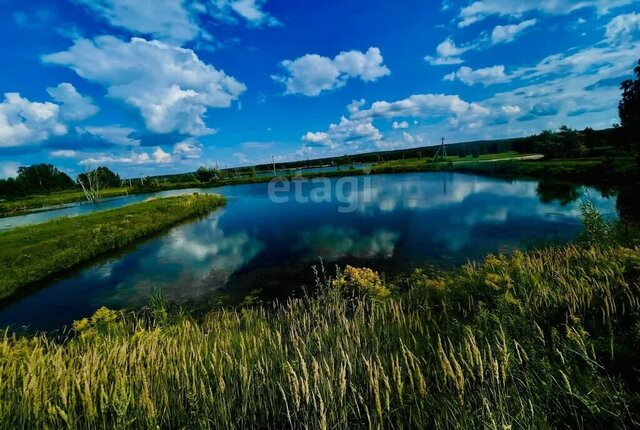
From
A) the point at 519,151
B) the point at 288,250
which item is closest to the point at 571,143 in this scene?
the point at 519,151

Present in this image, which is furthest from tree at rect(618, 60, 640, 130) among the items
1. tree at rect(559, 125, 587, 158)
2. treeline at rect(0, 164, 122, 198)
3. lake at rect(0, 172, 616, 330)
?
treeline at rect(0, 164, 122, 198)

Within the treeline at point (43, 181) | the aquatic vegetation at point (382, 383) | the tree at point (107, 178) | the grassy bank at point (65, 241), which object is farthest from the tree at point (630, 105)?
the tree at point (107, 178)

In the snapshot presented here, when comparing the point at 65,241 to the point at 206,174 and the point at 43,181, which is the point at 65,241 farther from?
the point at 43,181

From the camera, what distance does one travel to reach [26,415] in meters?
3.53

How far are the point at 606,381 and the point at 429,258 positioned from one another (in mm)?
13319

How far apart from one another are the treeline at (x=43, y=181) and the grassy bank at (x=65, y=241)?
85.0 metres

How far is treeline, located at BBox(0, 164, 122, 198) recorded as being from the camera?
355 feet

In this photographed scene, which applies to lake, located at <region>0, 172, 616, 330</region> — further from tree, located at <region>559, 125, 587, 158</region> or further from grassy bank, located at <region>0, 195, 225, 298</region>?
tree, located at <region>559, 125, 587, 158</region>

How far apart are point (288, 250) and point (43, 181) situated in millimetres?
165323

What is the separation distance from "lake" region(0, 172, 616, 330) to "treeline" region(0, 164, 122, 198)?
103084 millimetres

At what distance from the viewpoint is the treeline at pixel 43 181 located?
108125 mm

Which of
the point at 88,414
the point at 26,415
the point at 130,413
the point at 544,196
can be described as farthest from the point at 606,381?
the point at 544,196

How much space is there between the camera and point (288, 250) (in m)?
21.4

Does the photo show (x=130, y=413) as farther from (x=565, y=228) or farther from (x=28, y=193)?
(x=28, y=193)
